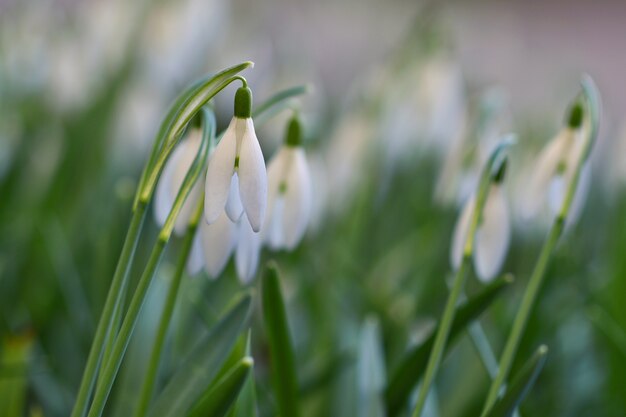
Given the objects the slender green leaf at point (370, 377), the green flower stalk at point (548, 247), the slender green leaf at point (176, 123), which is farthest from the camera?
the slender green leaf at point (370, 377)

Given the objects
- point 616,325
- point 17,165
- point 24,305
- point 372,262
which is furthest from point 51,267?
point 616,325

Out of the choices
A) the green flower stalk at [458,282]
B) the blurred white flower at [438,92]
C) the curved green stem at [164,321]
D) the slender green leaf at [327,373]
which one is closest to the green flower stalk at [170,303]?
the curved green stem at [164,321]

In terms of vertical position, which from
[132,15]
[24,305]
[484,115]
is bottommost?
[24,305]

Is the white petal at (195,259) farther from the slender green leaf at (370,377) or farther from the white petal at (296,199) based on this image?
the slender green leaf at (370,377)

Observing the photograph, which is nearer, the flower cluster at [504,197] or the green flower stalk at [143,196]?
the green flower stalk at [143,196]

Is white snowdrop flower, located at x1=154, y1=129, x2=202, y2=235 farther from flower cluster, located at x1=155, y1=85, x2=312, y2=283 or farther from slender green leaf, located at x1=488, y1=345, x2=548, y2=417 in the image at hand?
slender green leaf, located at x1=488, y1=345, x2=548, y2=417

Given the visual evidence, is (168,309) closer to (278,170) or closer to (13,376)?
(278,170)

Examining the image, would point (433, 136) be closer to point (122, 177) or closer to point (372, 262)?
point (372, 262)
